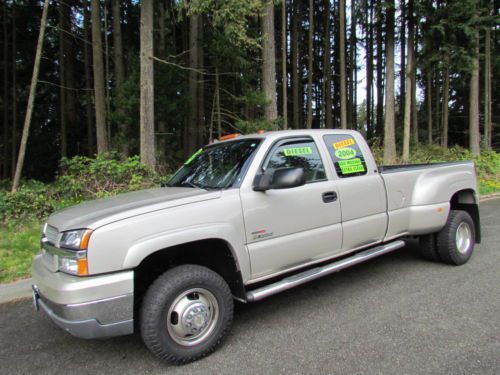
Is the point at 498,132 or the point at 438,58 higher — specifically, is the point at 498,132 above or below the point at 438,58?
below

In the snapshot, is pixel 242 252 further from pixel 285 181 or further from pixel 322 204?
pixel 322 204

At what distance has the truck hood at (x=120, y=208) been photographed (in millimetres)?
2707

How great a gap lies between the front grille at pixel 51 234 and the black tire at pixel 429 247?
466 centimetres

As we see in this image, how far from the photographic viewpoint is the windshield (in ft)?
11.5

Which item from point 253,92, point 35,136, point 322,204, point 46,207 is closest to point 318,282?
point 322,204

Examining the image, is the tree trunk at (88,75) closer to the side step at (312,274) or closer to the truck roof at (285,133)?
the truck roof at (285,133)

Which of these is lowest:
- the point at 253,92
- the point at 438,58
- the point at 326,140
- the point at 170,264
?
the point at 170,264

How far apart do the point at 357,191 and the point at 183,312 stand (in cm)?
235

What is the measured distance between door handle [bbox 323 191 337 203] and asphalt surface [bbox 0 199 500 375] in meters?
1.16

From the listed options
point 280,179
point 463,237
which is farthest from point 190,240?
point 463,237

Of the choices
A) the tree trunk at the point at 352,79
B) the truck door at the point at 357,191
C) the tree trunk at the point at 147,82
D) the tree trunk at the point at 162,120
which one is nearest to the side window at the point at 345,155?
the truck door at the point at 357,191

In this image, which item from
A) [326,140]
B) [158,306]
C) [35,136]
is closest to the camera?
[158,306]

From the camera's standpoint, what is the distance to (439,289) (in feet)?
13.7

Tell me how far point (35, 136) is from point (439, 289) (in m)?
25.1
